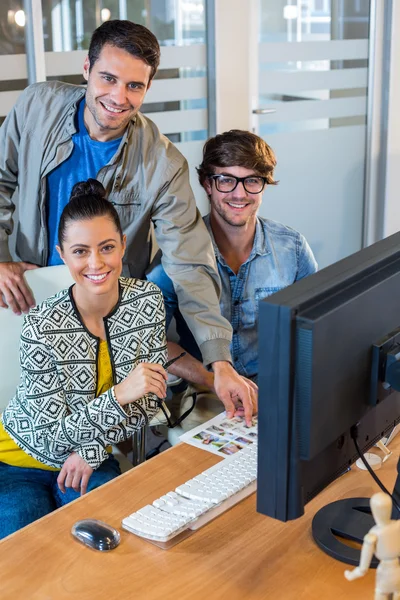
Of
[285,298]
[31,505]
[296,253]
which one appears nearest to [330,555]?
[285,298]

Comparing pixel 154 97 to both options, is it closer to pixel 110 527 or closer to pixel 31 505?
pixel 31 505

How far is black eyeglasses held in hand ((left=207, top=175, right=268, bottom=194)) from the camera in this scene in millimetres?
2436

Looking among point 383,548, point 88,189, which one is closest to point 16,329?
point 88,189

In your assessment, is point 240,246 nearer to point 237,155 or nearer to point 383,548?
point 237,155

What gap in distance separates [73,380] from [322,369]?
0.91 meters

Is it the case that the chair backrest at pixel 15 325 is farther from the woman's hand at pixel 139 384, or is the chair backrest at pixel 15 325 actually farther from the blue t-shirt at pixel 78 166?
the woman's hand at pixel 139 384

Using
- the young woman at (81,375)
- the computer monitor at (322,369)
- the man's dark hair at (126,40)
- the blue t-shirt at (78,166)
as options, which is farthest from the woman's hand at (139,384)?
the man's dark hair at (126,40)

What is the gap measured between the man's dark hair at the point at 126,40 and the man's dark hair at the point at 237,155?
340mm

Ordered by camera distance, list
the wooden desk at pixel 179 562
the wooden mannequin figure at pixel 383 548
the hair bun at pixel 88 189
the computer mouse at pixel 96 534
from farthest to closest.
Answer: the hair bun at pixel 88 189, the computer mouse at pixel 96 534, the wooden desk at pixel 179 562, the wooden mannequin figure at pixel 383 548

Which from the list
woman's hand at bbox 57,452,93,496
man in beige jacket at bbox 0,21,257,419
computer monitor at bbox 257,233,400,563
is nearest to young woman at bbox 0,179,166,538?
woman's hand at bbox 57,452,93,496

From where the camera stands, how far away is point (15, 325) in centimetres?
213

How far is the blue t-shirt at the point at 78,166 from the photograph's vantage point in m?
2.37

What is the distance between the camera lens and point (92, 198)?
203 cm

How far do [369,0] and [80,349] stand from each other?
360cm
